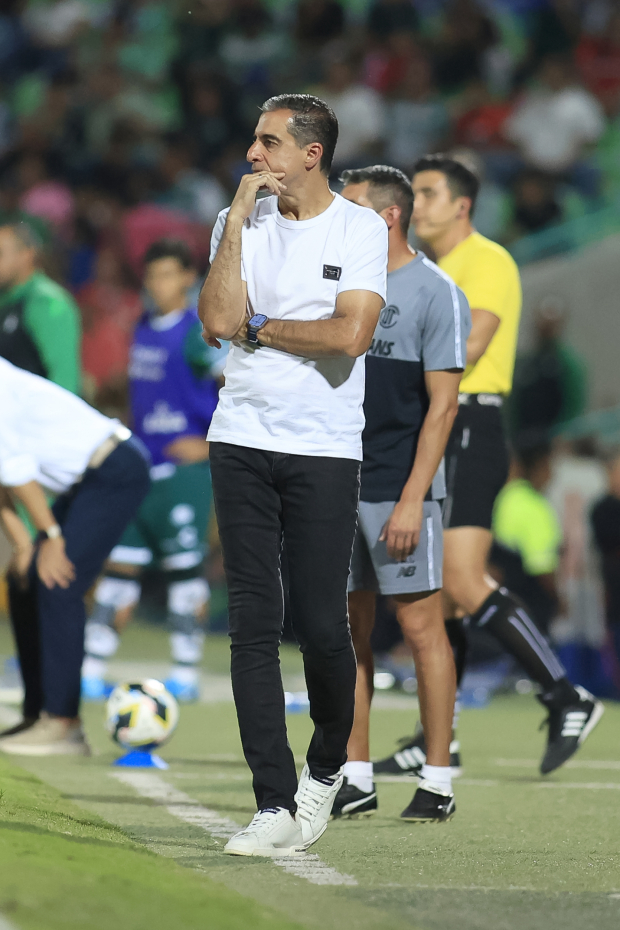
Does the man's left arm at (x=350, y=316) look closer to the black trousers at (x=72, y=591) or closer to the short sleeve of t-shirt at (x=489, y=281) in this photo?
the short sleeve of t-shirt at (x=489, y=281)

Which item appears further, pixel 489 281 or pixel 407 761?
pixel 407 761

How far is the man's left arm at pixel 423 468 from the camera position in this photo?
4570mm

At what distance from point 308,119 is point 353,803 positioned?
7.34 feet

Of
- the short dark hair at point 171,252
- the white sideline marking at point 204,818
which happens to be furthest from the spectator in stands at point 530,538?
the white sideline marking at point 204,818

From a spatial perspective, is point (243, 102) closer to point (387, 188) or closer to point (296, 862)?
point (387, 188)

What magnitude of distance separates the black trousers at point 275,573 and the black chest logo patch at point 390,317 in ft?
3.14

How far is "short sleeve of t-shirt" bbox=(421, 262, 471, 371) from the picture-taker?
4754 millimetres

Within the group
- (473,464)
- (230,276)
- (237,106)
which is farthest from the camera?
(237,106)

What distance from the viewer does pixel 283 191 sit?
13.2 ft

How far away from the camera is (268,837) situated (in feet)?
12.7

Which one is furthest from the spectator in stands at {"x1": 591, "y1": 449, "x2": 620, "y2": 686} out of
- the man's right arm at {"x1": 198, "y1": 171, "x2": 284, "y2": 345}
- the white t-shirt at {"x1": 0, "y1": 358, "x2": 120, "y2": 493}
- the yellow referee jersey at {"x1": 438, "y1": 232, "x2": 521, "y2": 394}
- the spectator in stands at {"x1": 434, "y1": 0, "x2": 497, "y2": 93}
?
the spectator in stands at {"x1": 434, "y1": 0, "x2": 497, "y2": 93}

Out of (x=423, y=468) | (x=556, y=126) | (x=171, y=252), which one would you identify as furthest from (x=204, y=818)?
(x=556, y=126)

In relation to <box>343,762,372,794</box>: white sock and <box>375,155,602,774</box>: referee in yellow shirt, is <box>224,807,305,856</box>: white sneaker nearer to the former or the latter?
<box>343,762,372,794</box>: white sock

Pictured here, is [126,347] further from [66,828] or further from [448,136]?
[66,828]
